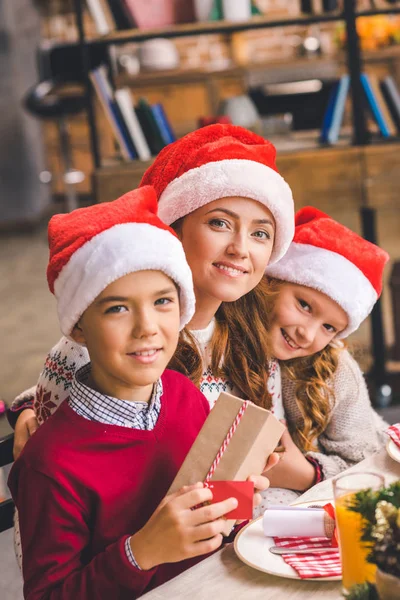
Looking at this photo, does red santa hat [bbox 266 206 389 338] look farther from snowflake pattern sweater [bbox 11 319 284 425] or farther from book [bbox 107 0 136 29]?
book [bbox 107 0 136 29]

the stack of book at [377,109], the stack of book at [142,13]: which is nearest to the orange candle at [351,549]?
the stack of book at [377,109]

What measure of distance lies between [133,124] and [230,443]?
2719 millimetres

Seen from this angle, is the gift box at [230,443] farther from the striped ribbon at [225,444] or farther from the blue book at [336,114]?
the blue book at [336,114]

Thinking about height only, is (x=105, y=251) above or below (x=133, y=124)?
above

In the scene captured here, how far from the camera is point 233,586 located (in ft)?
3.61

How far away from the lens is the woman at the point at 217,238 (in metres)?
1.51

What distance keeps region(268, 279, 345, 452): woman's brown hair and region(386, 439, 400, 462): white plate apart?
0.31 m

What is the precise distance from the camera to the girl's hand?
163 cm

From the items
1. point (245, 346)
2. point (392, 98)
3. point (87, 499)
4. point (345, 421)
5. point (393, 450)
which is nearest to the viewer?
point (87, 499)

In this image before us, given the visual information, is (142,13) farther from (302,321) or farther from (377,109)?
(302,321)

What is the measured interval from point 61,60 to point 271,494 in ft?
21.2

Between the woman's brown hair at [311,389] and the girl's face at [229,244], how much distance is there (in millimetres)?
220

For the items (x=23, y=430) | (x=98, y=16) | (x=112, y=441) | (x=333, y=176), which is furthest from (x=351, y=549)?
(x=98, y=16)

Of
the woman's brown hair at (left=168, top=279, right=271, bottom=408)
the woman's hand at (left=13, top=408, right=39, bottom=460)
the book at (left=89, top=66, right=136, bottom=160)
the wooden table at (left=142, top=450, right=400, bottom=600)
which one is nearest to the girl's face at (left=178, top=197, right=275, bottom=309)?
the woman's brown hair at (left=168, top=279, right=271, bottom=408)
